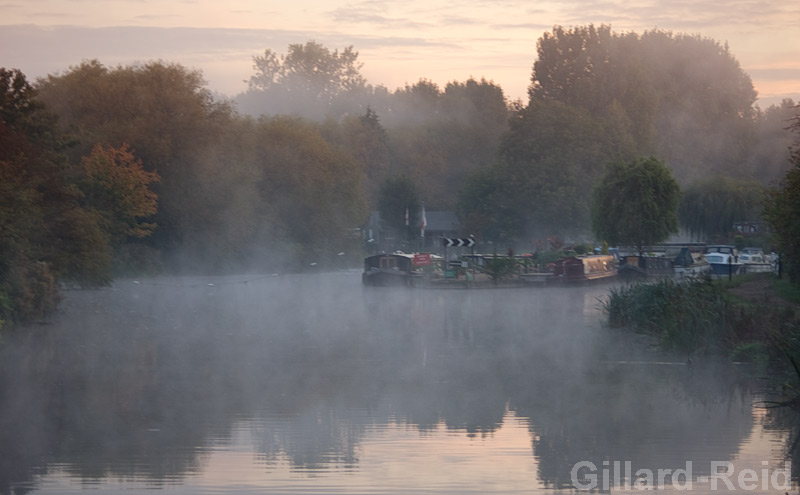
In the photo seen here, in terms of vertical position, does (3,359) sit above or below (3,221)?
below

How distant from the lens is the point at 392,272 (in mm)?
53156

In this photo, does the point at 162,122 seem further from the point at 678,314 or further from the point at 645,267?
the point at 678,314

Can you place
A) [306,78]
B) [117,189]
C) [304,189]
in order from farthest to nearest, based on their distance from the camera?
[306,78] → [304,189] → [117,189]

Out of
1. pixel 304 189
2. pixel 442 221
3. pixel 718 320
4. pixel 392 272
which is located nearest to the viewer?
pixel 718 320

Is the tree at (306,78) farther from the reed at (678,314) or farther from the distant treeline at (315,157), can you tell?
the reed at (678,314)

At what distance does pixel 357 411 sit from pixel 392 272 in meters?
38.5

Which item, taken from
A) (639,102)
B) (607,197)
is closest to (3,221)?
(607,197)

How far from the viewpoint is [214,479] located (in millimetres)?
10711

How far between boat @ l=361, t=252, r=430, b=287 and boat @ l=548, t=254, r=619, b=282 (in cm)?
734

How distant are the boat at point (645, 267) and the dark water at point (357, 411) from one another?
26.1 m

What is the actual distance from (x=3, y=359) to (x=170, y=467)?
421 inches

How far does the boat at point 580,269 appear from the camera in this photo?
5203cm

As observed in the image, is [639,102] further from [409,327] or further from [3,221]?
[3,221]

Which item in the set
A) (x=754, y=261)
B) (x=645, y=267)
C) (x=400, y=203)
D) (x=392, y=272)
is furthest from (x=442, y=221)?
(x=754, y=261)
